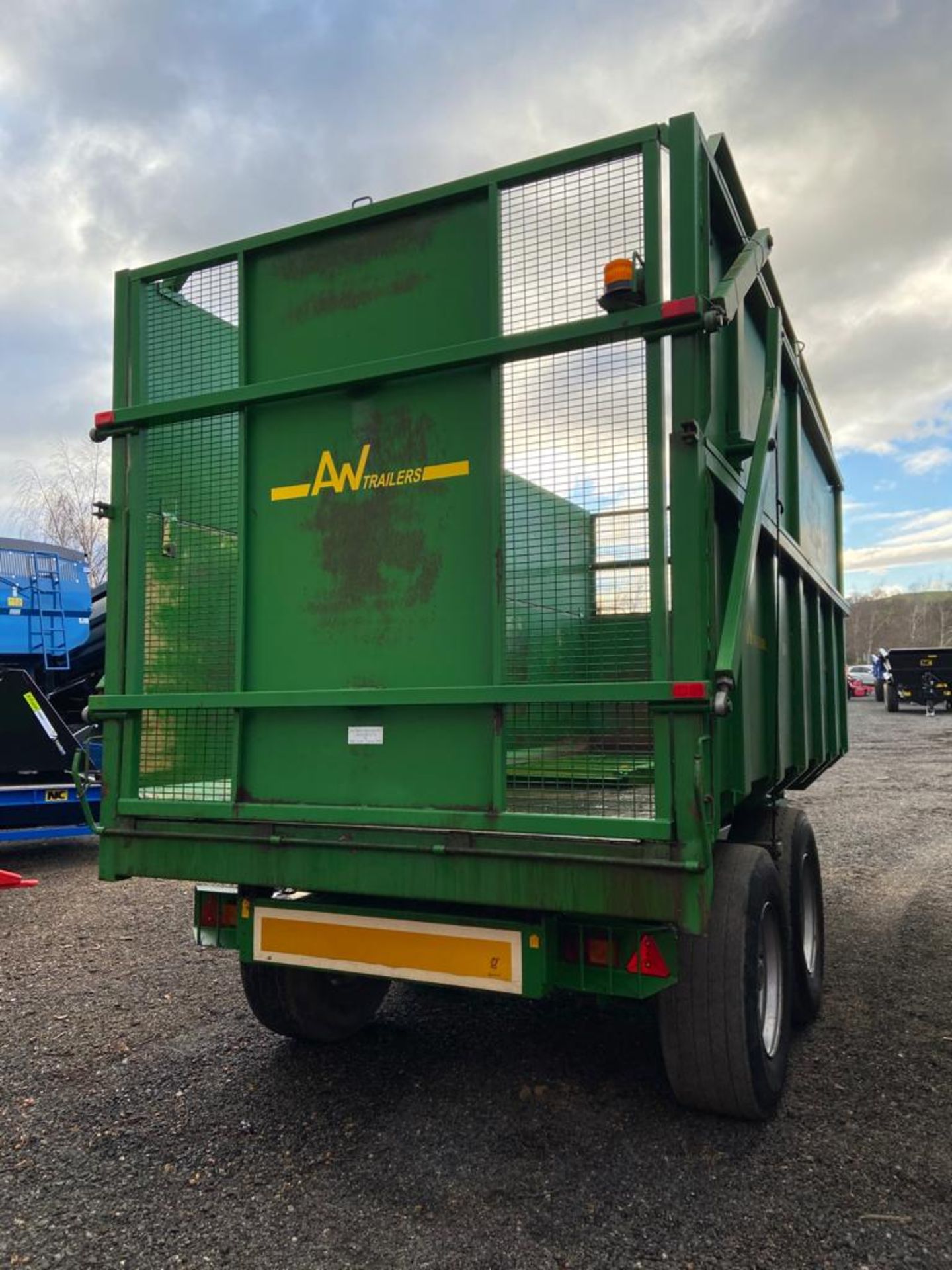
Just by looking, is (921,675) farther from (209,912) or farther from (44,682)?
(209,912)

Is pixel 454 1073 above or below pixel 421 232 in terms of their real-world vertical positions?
below

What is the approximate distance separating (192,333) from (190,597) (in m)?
1.04

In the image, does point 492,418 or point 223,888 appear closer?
point 492,418

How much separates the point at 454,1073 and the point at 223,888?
3.84 ft

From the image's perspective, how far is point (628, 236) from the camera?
299 cm

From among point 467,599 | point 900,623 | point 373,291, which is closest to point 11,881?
point 467,599

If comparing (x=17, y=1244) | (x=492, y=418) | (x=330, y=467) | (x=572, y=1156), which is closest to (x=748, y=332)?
Result: (x=492, y=418)

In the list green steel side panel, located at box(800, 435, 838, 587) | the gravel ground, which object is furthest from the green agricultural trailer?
green steel side panel, located at box(800, 435, 838, 587)

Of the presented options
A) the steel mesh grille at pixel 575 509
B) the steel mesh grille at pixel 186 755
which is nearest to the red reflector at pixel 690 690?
the steel mesh grille at pixel 575 509

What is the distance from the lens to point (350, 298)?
3432 mm

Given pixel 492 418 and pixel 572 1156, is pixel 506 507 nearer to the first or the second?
pixel 492 418

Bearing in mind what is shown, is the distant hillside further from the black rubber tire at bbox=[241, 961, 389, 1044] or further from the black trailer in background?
the black rubber tire at bbox=[241, 961, 389, 1044]

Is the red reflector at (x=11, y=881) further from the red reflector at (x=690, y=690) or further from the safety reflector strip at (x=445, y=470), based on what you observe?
the red reflector at (x=690, y=690)

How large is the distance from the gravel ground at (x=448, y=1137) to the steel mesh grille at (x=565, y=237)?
2700mm
